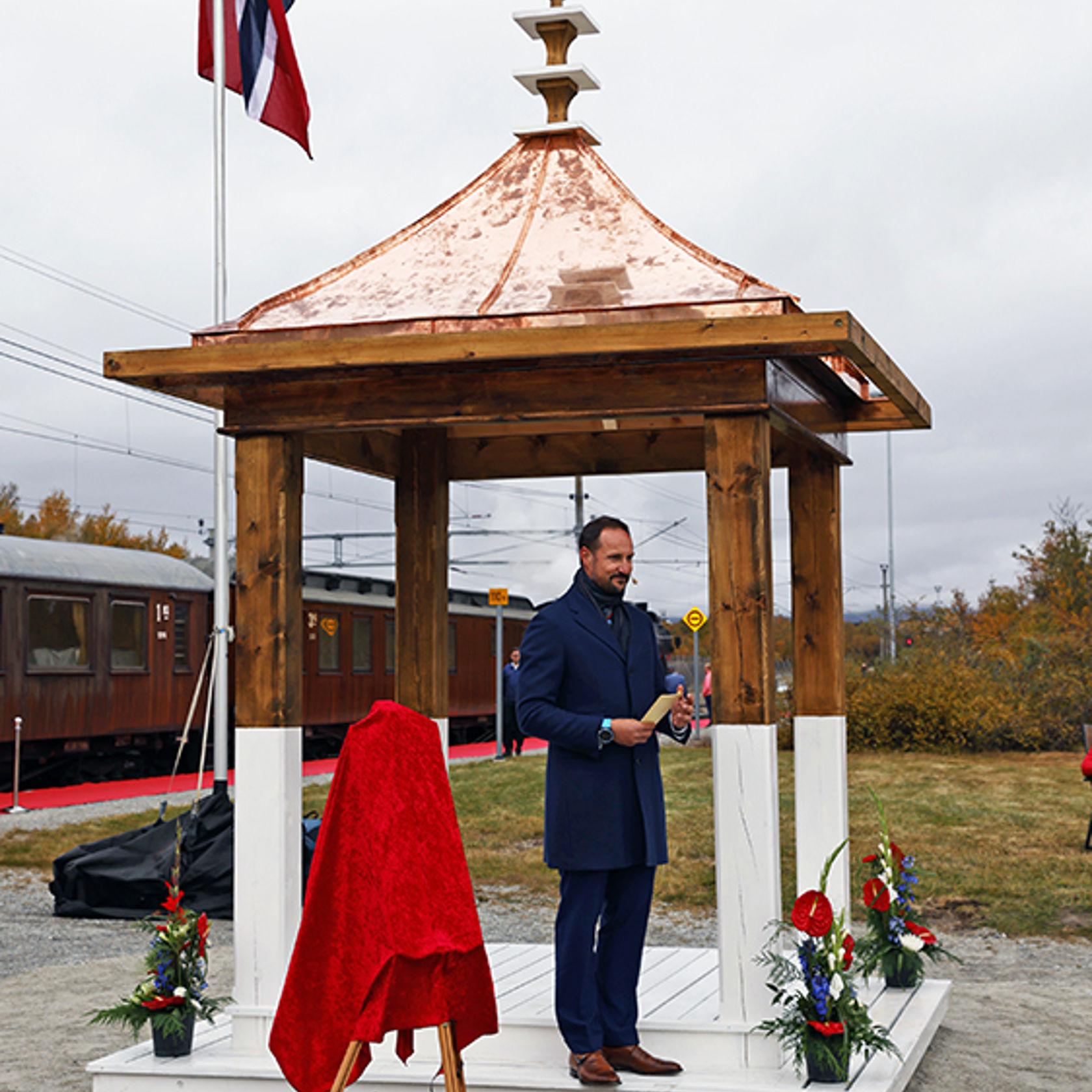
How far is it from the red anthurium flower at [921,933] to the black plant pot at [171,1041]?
3164 mm

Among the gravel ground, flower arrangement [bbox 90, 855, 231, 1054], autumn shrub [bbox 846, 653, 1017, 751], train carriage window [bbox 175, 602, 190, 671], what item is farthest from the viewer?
autumn shrub [bbox 846, 653, 1017, 751]

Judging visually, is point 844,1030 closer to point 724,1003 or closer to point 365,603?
point 724,1003

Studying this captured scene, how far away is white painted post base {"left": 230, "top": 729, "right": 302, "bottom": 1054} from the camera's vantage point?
5.77 meters

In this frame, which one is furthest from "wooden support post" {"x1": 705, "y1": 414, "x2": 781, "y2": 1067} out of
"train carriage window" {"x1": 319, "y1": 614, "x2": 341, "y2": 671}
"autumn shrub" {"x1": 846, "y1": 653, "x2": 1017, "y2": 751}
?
"train carriage window" {"x1": 319, "y1": 614, "x2": 341, "y2": 671}

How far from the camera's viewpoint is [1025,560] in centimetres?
4219

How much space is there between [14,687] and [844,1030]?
15.4m

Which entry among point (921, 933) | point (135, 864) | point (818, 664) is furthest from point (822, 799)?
point (135, 864)

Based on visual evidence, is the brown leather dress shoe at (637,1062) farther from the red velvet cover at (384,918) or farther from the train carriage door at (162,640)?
the train carriage door at (162,640)

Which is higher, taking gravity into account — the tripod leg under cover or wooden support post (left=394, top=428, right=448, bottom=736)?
wooden support post (left=394, top=428, right=448, bottom=736)

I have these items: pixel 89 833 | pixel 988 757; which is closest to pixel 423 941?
pixel 89 833

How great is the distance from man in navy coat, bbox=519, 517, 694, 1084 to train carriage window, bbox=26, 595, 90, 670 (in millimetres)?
14969

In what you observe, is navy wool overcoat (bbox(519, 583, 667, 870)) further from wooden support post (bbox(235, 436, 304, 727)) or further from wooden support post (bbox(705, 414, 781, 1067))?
wooden support post (bbox(235, 436, 304, 727))

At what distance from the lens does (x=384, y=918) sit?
4.05m

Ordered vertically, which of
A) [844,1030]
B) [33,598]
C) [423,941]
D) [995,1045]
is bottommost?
[995,1045]
